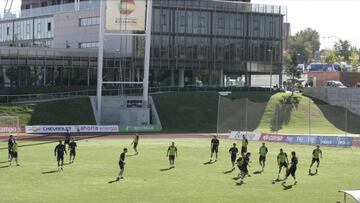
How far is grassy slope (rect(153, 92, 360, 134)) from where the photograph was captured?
73125mm

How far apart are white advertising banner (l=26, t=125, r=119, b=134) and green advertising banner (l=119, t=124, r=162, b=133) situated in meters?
0.78

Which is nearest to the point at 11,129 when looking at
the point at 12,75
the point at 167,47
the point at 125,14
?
the point at 125,14

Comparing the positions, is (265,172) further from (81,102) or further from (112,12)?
(81,102)

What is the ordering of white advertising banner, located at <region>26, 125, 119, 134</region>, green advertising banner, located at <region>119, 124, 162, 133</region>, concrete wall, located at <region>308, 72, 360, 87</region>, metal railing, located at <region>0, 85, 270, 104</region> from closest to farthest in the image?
white advertising banner, located at <region>26, 125, 119, 134</region>, green advertising banner, located at <region>119, 124, 162, 133</region>, metal railing, located at <region>0, 85, 270, 104</region>, concrete wall, located at <region>308, 72, 360, 87</region>

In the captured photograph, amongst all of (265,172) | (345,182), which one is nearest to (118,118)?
(265,172)

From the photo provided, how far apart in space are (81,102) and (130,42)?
17080mm

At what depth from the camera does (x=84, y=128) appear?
65.2 metres

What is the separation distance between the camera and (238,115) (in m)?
74.4

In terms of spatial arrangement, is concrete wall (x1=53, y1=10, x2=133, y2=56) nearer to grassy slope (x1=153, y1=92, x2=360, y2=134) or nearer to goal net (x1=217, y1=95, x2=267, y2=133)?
grassy slope (x1=153, y1=92, x2=360, y2=134)

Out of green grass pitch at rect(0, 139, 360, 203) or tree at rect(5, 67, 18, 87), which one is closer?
green grass pitch at rect(0, 139, 360, 203)

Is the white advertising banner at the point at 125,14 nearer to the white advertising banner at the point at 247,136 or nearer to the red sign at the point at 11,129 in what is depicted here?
the red sign at the point at 11,129

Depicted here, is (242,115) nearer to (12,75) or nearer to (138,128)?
(138,128)

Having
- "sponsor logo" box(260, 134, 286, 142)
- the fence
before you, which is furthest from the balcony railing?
"sponsor logo" box(260, 134, 286, 142)

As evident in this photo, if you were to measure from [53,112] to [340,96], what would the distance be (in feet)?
127
